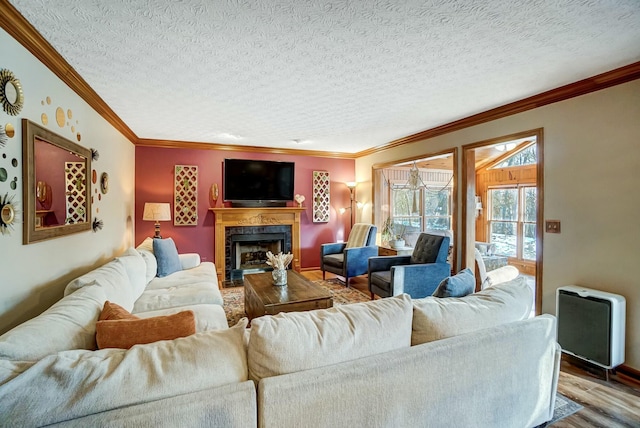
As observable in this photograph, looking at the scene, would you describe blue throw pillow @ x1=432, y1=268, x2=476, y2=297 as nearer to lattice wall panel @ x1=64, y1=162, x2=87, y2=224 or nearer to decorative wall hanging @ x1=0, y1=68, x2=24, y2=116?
decorative wall hanging @ x1=0, y1=68, x2=24, y2=116

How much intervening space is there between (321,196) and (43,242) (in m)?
4.42

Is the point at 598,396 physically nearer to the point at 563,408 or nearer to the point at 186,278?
the point at 563,408

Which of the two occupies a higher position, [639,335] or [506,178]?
[506,178]

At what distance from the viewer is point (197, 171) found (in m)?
5.09

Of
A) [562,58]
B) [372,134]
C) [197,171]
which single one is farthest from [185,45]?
[197,171]

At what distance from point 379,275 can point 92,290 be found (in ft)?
9.69

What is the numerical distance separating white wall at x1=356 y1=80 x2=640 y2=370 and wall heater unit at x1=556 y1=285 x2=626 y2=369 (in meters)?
0.15

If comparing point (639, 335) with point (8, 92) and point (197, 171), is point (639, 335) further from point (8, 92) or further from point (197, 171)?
point (197, 171)

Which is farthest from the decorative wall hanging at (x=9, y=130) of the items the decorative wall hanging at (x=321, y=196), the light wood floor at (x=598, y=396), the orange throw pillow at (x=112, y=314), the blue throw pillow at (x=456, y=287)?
the decorative wall hanging at (x=321, y=196)

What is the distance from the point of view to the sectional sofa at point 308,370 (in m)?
0.84

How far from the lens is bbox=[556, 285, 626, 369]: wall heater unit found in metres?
2.23

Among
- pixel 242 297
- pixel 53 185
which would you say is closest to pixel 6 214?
pixel 53 185

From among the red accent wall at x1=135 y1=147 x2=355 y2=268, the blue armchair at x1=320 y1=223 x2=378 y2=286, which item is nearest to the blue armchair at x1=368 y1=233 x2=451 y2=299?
the blue armchair at x1=320 y1=223 x2=378 y2=286

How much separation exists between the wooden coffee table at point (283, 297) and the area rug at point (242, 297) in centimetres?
38
